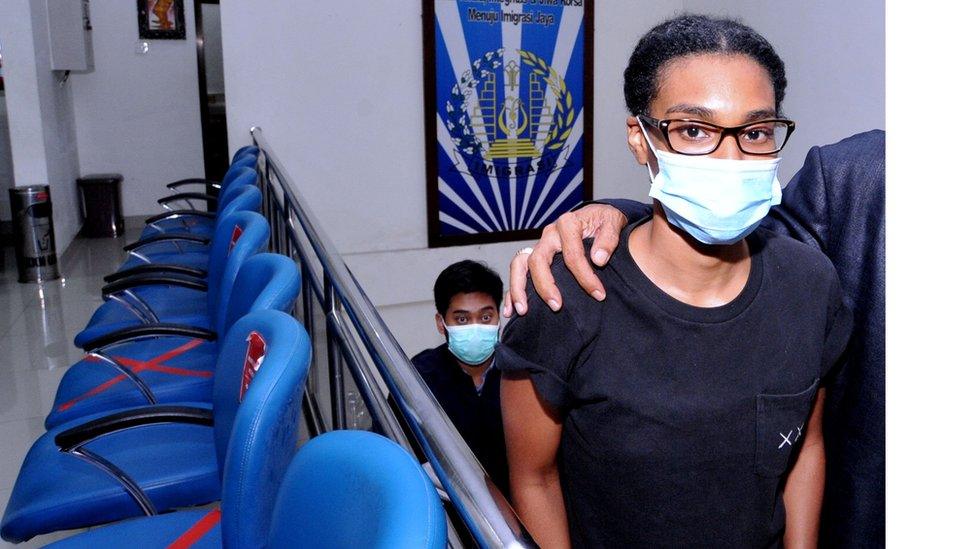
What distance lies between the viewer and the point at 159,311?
318 centimetres

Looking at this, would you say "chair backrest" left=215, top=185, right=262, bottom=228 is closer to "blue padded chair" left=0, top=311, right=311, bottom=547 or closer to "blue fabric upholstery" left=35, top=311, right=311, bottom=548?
"blue padded chair" left=0, top=311, right=311, bottom=547

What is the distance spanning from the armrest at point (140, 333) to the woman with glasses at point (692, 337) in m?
1.57

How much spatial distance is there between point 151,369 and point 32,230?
12.8 ft

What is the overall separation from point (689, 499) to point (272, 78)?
14.1 ft

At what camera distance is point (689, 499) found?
113cm

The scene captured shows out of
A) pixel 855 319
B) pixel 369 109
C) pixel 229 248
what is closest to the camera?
pixel 855 319

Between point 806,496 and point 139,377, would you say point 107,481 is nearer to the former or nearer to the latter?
point 139,377

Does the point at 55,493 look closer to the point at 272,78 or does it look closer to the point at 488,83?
the point at 272,78

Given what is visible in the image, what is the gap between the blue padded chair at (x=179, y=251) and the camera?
2.95 meters

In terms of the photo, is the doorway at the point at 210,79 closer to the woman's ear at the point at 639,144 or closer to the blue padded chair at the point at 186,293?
the blue padded chair at the point at 186,293

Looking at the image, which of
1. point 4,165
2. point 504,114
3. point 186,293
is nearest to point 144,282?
point 186,293

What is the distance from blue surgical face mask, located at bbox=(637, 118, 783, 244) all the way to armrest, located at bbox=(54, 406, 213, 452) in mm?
1236

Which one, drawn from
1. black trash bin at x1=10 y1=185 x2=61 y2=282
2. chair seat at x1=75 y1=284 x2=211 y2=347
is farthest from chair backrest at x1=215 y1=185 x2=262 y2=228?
black trash bin at x1=10 y1=185 x2=61 y2=282
